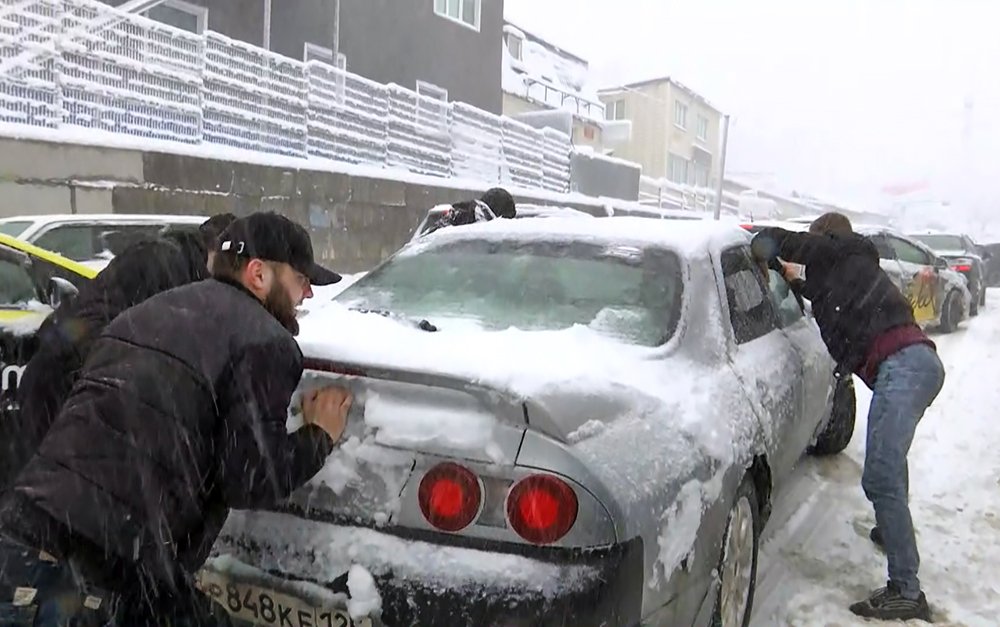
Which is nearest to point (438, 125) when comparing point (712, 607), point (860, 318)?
point (860, 318)

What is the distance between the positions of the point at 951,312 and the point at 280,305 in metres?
12.4

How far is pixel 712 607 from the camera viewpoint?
104 inches

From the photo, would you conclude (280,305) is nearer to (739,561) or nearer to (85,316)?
(85,316)

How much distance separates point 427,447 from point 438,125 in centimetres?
1361

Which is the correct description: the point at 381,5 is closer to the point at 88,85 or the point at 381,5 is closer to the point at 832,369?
the point at 88,85

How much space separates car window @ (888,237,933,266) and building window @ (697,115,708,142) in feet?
124

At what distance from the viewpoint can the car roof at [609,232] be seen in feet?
11.4

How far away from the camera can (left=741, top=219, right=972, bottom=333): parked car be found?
10.4m

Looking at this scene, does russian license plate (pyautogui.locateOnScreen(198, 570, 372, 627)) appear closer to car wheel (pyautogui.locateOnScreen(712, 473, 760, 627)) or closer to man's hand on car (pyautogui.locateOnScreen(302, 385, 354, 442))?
man's hand on car (pyautogui.locateOnScreen(302, 385, 354, 442))

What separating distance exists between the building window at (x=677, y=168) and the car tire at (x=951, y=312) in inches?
1249

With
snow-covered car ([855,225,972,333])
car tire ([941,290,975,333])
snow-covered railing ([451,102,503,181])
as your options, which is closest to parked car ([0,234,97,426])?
snow-covered car ([855,225,972,333])

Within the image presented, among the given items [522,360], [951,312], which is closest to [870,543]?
[522,360]

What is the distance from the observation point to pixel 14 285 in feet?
14.1

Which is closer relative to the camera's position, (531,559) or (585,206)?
(531,559)
